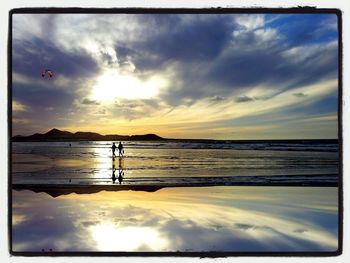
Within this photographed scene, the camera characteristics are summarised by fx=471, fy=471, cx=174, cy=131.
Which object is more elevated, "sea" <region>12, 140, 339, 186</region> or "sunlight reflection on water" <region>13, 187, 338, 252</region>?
"sea" <region>12, 140, 339, 186</region>

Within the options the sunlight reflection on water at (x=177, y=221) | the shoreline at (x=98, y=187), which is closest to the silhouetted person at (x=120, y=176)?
the shoreline at (x=98, y=187)

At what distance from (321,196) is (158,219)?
893mm

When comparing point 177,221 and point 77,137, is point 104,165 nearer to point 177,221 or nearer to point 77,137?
point 77,137

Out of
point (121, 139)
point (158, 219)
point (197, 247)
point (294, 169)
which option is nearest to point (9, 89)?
point (121, 139)

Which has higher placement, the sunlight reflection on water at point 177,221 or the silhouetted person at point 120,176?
the silhouetted person at point 120,176

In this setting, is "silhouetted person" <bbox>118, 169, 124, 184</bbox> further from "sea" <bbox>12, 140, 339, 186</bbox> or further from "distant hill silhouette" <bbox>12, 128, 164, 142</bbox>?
"distant hill silhouette" <bbox>12, 128, 164, 142</bbox>

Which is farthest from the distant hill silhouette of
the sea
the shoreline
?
the shoreline

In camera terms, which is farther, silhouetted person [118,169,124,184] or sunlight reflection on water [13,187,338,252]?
silhouetted person [118,169,124,184]

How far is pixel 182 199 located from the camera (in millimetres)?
2668

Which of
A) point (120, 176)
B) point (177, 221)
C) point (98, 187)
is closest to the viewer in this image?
point (177, 221)

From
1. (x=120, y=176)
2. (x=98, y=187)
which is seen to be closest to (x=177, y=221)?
(x=98, y=187)

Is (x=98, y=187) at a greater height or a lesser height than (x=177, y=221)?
greater

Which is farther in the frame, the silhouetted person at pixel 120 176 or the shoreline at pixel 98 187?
the silhouetted person at pixel 120 176

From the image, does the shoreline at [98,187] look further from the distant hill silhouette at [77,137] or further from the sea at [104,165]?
the distant hill silhouette at [77,137]
